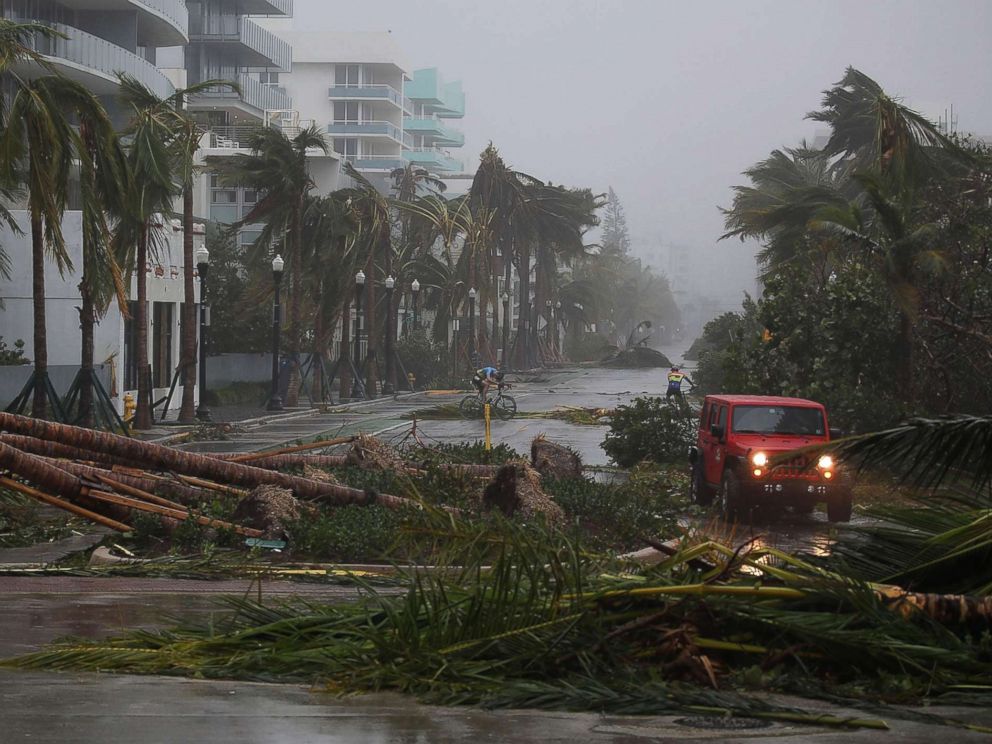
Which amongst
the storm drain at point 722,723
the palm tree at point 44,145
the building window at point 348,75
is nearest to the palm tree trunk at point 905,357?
the palm tree at point 44,145

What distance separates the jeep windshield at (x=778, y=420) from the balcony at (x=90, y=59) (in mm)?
32553

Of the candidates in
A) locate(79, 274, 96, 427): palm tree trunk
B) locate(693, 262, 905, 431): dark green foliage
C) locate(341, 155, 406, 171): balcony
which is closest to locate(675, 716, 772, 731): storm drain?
locate(693, 262, 905, 431): dark green foliage

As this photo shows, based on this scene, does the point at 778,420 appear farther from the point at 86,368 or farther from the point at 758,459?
the point at 86,368

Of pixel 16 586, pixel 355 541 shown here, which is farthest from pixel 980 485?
pixel 16 586

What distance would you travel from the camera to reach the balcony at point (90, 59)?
48125 millimetres

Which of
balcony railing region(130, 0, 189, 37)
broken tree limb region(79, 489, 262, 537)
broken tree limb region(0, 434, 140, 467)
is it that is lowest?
broken tree limb region(79, 489, 262, 537)

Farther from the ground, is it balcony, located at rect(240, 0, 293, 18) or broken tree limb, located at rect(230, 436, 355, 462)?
balcony, located at rect(240, 0, 293, 18)

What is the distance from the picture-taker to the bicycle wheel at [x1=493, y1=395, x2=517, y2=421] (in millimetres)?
43531

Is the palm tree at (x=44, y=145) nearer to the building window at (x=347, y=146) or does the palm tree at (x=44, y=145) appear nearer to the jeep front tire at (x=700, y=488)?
the jeep front tire at (x=700, y=488)

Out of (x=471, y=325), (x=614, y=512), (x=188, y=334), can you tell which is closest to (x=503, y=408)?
(x=188, y=334)

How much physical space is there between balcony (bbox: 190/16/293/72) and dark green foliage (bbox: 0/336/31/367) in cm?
4285

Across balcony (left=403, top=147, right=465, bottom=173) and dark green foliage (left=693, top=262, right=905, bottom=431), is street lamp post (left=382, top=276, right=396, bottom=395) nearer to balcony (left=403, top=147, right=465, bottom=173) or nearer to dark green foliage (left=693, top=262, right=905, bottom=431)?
dark green foliage (left=693, top=262, right=905, bottom=431)

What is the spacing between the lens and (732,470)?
19297 millimetres

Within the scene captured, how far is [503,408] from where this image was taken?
144ft
